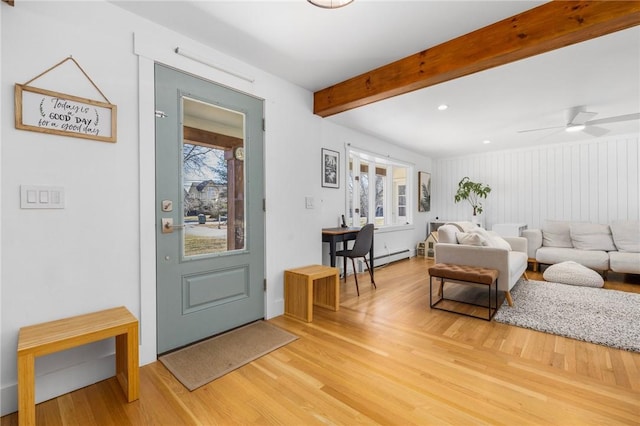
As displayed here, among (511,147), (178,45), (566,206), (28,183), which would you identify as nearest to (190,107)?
(178,45)

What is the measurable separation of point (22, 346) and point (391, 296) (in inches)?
128

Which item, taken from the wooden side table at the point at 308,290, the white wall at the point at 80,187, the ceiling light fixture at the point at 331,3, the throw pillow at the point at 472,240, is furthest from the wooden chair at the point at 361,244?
the ceiling light fixture at the point at 331,3

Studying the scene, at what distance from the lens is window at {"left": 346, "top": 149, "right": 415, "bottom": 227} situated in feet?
16.0

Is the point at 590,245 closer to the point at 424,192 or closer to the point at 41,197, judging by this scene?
the point at 424,192

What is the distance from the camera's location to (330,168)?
4301 millimetres

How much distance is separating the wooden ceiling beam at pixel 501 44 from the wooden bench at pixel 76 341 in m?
2.68

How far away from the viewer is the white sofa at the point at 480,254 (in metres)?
3.11

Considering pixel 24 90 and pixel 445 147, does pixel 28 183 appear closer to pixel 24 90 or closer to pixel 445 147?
pixel 24 90

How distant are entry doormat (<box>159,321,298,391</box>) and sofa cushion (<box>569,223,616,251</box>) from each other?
5.21m

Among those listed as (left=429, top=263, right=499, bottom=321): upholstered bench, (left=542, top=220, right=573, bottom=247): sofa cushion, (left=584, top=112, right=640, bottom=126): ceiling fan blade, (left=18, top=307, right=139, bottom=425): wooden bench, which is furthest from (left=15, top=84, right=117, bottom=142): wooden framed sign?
(left=542, top=220, right=573, bottom=247): sofa cushion

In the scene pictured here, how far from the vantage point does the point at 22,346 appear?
1337mm

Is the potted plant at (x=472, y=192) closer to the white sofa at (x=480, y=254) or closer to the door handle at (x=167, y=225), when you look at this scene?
the white sofa at (x=480, y=254)

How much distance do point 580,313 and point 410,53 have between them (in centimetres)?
311

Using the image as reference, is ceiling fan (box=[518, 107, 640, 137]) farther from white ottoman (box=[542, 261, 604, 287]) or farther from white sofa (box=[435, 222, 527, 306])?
white ottoman (box=[542, 261, 604, 287])
